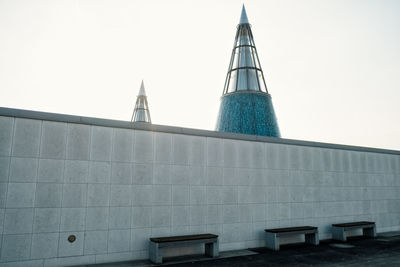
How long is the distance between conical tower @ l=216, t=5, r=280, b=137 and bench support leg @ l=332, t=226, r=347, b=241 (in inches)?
292

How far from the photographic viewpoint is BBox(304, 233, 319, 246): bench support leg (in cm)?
1198

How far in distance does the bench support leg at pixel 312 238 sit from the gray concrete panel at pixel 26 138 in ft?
35.3

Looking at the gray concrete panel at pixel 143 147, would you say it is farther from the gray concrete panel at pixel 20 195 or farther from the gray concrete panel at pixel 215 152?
the gray concrete panel at pixel 20 195

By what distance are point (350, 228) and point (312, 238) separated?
2357mm

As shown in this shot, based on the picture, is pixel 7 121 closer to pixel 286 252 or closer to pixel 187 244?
pixel 187 244

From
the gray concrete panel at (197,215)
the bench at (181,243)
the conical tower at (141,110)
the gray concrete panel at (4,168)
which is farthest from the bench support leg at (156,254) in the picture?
the conical tower at (141,110)

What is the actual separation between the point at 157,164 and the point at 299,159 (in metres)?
6.75

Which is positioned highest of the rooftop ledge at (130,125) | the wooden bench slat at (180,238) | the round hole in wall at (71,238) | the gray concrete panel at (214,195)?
the rooftop ledge at (130,125)

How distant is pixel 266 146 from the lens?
12305mm

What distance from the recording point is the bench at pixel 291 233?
1104 centimetres

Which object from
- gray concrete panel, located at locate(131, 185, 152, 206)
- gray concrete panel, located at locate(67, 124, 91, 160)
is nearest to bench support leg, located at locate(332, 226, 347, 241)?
gray concrete panel, located at locate(131, 185, 152, 206)

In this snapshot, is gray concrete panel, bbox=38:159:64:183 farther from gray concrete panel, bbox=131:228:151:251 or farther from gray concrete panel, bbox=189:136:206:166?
gray concrete panel, bbox=189:136:206:166

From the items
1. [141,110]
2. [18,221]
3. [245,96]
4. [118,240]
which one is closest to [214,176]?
[118,240]

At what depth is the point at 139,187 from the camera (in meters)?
9.52
